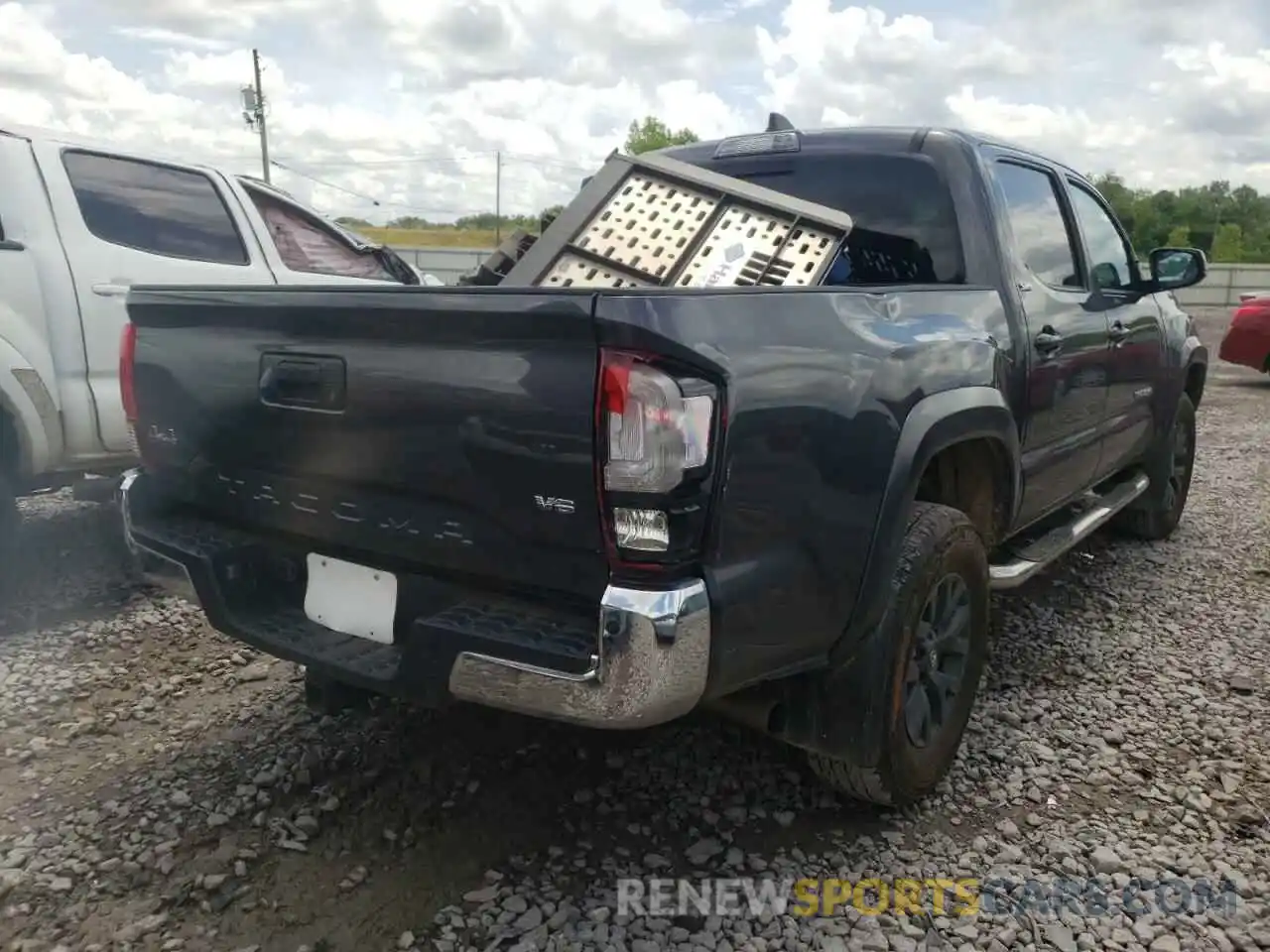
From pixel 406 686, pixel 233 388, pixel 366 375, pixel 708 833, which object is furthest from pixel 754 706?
pixel 233 388

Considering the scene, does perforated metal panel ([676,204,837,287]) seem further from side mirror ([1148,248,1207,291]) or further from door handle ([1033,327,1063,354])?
side mirror ([1148,248,1207,291])

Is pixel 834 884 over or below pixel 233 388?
below

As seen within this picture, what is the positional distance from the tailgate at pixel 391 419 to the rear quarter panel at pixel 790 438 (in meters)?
0.21

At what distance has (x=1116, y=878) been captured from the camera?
2455mm

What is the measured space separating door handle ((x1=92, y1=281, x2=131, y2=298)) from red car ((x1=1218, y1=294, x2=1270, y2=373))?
12.5 m

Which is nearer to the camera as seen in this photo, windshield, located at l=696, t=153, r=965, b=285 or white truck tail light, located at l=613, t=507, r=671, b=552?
white truck tail light, located at l=613, t=507, r=671, b=552

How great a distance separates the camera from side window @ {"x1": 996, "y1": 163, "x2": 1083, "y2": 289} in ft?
11.4

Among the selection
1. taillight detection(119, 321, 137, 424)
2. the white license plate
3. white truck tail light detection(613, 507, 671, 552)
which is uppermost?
taillight detection(119, 321, 137, 424)

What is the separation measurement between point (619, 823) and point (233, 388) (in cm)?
149

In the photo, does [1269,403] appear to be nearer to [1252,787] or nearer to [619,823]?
[1252,787]

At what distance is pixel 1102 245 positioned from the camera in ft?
14.2

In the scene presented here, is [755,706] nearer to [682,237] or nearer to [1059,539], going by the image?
[682,237]

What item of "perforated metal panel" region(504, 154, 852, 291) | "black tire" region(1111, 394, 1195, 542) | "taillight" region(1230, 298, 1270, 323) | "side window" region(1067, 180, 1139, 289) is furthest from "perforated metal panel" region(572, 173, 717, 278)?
"taillight" region(1230, 298, 1270, 323)

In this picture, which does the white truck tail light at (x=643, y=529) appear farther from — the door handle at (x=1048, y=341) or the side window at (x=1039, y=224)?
the side window at (x=1039, y=224)
